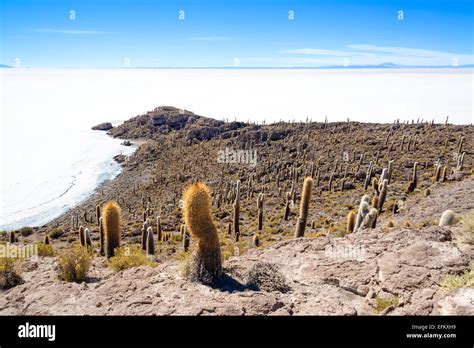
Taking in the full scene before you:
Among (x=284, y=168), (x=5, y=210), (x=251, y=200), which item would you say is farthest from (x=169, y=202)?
(x=5, y=210)

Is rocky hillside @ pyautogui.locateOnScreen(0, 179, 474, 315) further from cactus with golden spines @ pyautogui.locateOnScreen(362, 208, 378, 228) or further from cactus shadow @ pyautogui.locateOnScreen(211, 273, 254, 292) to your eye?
cactus with golden spines @ pyautogui.locateOnScreen(362, 208, 378, 228)

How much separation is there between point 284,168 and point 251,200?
12.2 meters

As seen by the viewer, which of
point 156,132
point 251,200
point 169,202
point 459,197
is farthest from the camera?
point 156,132

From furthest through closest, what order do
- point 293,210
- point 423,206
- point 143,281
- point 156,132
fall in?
point 156,132, point 293,210, point 423,206, point 143,281

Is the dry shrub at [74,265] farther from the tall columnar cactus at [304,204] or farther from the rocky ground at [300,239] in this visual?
the tall columnar cactus at [304,204]

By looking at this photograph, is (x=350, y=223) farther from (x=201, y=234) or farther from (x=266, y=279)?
(x=201, y=234)

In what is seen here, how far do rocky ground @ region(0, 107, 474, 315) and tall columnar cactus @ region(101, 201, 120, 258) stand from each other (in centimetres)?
138

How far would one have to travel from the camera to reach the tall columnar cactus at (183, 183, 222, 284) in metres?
7.56

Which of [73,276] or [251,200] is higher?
[73,276]
